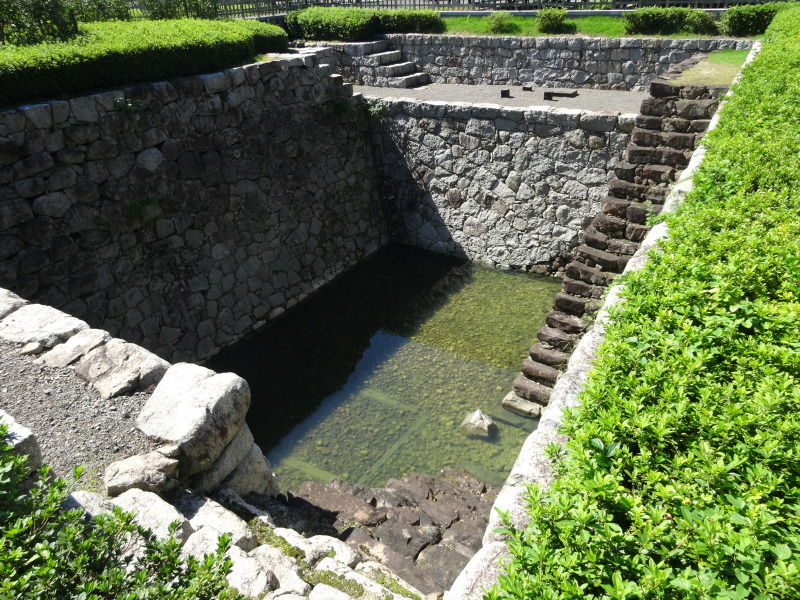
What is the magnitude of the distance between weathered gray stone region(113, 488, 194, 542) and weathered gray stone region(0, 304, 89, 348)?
190 cm

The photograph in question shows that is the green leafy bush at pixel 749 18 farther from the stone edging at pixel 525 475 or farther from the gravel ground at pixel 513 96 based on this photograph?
the stone edging at pixel 525 475

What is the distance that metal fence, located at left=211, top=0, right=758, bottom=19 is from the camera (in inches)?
514

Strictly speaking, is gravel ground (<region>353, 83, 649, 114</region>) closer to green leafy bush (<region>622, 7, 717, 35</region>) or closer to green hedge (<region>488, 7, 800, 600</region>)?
green leafy bush (<region>622, 7, 717, 35</region>)

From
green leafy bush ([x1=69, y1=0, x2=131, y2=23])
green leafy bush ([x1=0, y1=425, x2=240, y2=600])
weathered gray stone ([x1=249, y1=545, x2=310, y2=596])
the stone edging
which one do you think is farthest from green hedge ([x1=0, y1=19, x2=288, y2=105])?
the stone edging

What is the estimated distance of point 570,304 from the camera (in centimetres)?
739

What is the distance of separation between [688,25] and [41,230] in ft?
40.2

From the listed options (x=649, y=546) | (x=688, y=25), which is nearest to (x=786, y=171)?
(x=649, y=546)

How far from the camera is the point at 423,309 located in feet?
30.5

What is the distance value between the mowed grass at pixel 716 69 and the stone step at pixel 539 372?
4395 mm

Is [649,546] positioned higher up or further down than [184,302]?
higher up

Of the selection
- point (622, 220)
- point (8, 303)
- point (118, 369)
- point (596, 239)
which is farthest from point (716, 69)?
point (8, 303)

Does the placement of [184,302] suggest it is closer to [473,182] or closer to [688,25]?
[473,182]

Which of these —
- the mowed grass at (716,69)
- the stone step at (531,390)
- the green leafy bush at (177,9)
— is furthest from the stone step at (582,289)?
the green leafy bush at (177,9)

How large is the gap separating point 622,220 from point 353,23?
8.86 m
